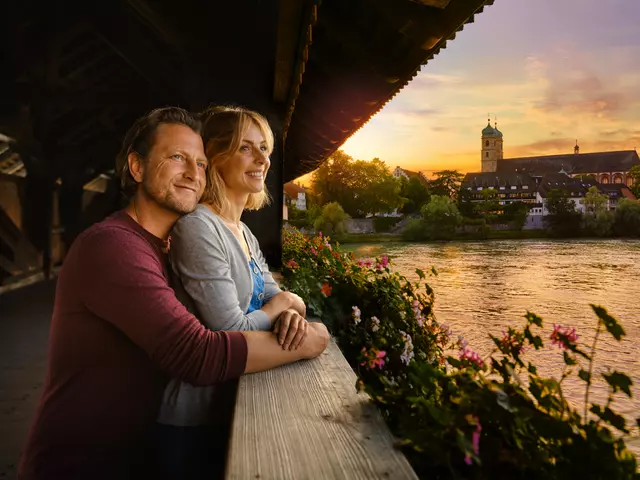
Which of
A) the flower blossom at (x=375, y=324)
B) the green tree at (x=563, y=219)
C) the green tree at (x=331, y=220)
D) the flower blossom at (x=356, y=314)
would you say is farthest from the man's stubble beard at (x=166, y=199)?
the green tree at (x=563, y=219)

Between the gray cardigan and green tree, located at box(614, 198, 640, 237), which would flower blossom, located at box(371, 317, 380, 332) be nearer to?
the gray cardigan

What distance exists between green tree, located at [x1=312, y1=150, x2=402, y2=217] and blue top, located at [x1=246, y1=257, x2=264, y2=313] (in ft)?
182

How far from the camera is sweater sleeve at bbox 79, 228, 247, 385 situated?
1.25m

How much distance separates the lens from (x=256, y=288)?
1.76m

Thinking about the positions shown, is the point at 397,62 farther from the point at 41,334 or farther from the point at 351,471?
the point at 41,334

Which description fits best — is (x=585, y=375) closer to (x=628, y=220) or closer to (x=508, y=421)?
(x=508, y=421)

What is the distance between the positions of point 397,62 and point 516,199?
92326 millimetres

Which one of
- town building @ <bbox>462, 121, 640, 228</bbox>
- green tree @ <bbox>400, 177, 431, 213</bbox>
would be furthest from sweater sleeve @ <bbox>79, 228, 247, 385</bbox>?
town building @ <bbox>462, 121, 640, 228</bbox>

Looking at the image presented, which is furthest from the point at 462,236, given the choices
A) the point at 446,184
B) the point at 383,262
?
the point at 383,262

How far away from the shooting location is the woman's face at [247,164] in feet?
5.62

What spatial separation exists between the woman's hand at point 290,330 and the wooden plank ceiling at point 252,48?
135cm

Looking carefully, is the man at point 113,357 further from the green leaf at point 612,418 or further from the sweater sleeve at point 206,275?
the green leaf at point 612,418

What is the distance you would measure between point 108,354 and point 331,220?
51100 mm

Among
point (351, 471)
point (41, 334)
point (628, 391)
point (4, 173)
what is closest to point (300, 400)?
point (351, 471)
